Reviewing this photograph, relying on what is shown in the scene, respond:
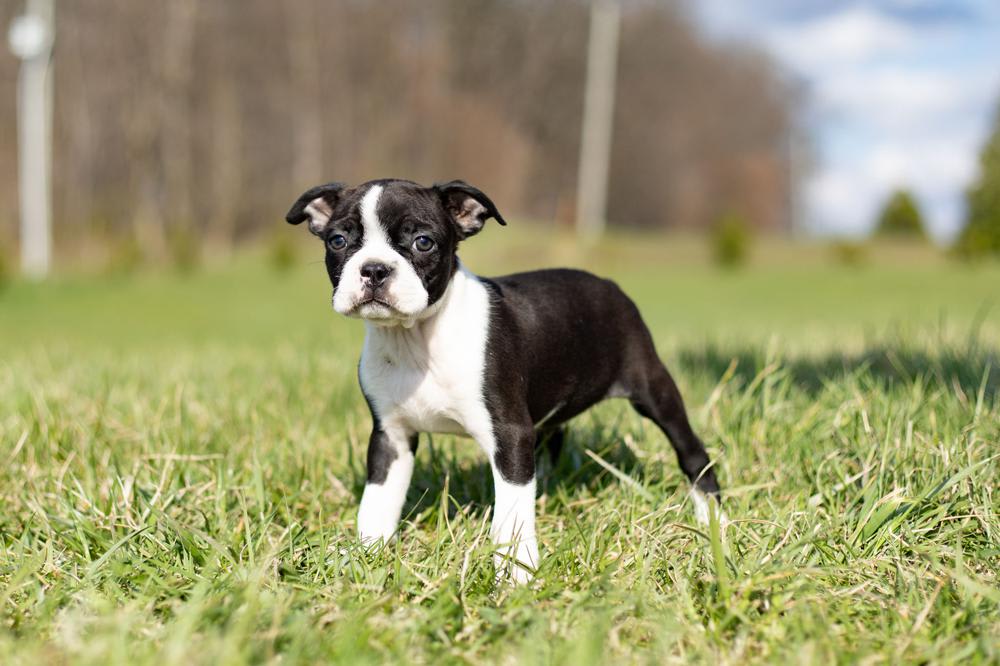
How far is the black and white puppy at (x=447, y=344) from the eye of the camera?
2.96 metres

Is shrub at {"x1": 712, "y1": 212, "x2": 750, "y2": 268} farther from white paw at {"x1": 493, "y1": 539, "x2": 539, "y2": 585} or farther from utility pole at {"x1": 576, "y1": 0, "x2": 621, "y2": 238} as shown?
white paw at {"x1": 493, "y1": 539, "x2": 539, "y2": 585}

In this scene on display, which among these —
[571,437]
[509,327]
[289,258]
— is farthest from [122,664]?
[289,258]

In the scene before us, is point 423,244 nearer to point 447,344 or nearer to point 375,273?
point 375,273

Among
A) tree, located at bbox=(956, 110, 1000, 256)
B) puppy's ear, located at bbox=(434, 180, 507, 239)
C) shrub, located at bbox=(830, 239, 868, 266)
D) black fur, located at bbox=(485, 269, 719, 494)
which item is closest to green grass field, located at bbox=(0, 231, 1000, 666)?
black fur, located at bbox=(485, 269, 719, 494)

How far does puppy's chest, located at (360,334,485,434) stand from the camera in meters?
3.09

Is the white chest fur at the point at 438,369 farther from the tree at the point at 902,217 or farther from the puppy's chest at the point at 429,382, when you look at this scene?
the tree at the point at 902,217

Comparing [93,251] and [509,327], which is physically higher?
[509,327]

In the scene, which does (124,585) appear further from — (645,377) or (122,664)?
(645,377)

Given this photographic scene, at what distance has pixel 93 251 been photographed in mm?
25859

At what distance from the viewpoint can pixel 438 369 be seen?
10.2 feet

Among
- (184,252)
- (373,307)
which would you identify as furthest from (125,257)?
(373,307)

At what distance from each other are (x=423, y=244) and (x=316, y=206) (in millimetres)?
669

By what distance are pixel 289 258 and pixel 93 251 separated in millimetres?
5622

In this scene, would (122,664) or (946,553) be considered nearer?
(122,664)
